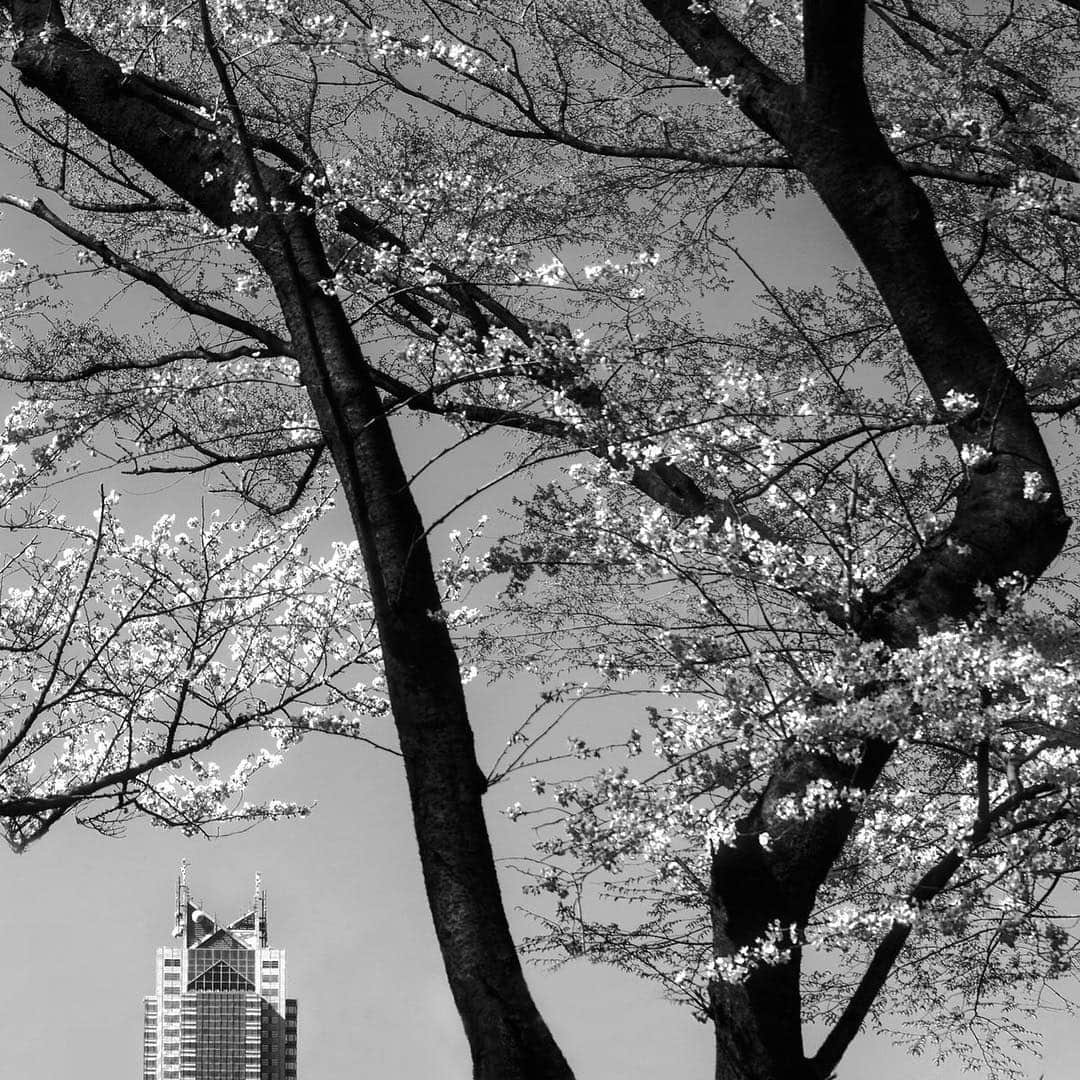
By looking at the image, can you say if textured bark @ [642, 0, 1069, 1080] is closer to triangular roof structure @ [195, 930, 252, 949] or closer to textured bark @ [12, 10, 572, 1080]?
textured bark @ [12, 10, 572, 1080]

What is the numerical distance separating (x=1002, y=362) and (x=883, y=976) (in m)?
2.34

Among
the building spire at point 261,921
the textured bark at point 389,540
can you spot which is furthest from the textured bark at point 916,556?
the building spire at point 261,921

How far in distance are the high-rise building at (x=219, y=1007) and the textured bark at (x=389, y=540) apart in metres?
91.7

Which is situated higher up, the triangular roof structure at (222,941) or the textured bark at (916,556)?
the triangular roof structure at (222,941)

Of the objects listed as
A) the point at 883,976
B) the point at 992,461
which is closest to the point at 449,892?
the point at 883,976

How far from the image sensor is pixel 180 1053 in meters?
94.8

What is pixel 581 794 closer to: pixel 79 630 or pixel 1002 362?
pixel 1002 362

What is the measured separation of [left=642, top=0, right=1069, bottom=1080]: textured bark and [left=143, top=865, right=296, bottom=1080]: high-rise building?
9231cm

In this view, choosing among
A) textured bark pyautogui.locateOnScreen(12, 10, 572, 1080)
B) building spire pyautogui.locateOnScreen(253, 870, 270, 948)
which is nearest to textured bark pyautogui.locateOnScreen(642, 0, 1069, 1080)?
textured bark pyautogui.locateOnScreen(12, 10, 572, 1080)

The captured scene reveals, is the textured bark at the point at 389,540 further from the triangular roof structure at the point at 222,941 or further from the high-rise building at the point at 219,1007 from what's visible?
the triangular roof structure at the point at 222,941

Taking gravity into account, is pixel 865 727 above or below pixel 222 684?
below

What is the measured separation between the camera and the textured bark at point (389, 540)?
3.89m

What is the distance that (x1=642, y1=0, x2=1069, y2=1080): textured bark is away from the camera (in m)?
4.54

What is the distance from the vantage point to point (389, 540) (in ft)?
15.0
